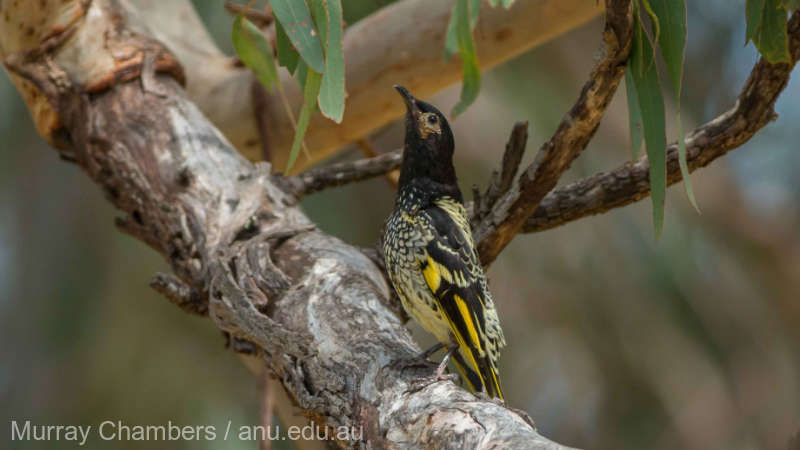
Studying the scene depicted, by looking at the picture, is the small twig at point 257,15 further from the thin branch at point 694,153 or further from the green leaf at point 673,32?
the green leaf at point 673,32

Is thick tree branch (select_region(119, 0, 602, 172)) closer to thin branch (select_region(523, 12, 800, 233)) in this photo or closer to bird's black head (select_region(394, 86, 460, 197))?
bird's black head (select_region(394, 86, 460, 197))

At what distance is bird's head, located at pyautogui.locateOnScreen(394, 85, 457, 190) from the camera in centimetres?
309

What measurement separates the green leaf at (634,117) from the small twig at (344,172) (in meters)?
1.28

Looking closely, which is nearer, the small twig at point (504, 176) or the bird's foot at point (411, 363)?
the bird's foot at point (411, 363)

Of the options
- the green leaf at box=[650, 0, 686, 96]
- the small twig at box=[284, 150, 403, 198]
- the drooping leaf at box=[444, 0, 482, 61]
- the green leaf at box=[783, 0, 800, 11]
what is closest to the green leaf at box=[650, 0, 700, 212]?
the green leaf at box=[650, 0, 686, 96]

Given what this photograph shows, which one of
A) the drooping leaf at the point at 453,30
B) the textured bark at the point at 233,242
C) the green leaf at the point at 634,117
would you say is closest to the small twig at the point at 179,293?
the textured bark at the point at 233,242

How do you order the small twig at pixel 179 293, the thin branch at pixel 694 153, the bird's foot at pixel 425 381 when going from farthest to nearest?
the small twig at pixel 179 293, the thin branch at pixel 694 153, the bird's foot at pixel 425 381

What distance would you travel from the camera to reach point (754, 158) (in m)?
7.48

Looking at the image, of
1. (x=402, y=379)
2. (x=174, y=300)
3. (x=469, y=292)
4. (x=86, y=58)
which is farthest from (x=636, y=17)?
(x=86, y=58)

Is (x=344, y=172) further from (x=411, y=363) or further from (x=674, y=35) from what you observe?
(x=674, y=35)

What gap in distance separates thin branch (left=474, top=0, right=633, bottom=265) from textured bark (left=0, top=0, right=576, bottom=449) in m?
0.46

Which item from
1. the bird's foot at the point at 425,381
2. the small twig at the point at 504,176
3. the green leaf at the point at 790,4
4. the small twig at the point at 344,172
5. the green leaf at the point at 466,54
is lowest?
the bird's foot at the point at 425,381

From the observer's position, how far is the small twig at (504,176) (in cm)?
271

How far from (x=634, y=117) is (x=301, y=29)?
3.30 feet
